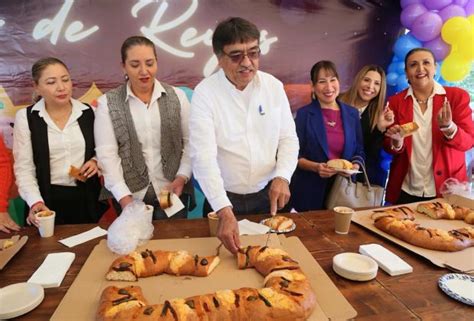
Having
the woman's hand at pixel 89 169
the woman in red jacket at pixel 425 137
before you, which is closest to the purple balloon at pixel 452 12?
the woman in red jacket at pixel 425 137

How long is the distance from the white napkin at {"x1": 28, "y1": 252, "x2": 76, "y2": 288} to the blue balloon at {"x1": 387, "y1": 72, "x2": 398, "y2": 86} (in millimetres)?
3380

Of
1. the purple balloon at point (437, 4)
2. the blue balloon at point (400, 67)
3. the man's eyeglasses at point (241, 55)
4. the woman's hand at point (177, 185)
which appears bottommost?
the woman's hand at point (177, 185)

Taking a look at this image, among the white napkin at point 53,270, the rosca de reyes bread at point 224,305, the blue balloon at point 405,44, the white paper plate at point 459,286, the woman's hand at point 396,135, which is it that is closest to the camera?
the rosca de reyes bread at point 224,305

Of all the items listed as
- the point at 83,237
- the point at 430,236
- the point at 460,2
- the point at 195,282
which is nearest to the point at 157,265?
the point at 195,282

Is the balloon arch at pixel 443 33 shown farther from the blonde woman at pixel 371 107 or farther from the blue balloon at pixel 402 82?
the blonde woman at pixel 371 107

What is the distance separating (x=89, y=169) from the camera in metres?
2.21

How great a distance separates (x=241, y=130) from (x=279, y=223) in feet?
1.86

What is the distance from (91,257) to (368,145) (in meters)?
2.31

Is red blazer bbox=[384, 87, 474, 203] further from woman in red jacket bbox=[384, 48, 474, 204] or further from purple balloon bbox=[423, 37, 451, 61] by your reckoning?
purple balloon bbox=[423, 37, 451, 61]

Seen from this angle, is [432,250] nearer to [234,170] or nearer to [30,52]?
[234,170]

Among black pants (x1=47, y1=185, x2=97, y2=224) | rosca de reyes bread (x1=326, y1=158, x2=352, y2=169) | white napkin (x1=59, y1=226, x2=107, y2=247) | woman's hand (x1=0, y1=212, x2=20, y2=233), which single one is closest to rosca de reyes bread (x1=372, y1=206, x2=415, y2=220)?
rosca de reyes bread (x1=326, y1=158, x2=352, y2=169)

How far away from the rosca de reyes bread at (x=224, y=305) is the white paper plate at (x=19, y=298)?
23 cm

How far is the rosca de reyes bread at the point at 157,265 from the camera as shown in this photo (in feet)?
4.45

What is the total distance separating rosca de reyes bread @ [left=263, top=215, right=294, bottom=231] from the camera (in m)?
1.77
